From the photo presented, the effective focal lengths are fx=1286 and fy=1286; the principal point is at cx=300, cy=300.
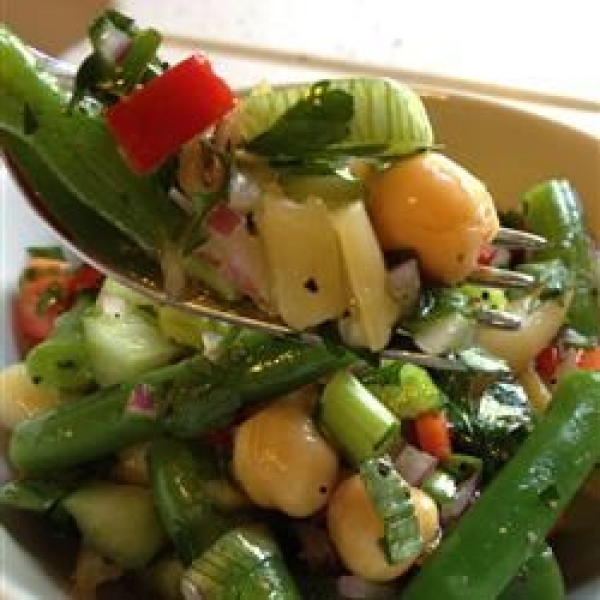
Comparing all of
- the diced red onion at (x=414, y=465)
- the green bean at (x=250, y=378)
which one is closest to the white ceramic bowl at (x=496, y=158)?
the green bean at (x=250, y=378)

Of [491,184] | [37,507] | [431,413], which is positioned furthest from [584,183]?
[37,507]

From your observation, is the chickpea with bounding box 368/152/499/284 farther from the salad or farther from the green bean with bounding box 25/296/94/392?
the green bean with bounding box 25/296/94/392

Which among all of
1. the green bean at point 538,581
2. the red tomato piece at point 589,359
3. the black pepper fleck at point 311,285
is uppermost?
the black pepper fleck at point 311,285

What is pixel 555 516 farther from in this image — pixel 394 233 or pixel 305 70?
pixel 305 70

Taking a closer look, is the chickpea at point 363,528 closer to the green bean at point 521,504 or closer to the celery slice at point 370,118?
the green bean at point 521,504

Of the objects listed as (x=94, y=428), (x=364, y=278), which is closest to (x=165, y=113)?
(x=364, y=278)
